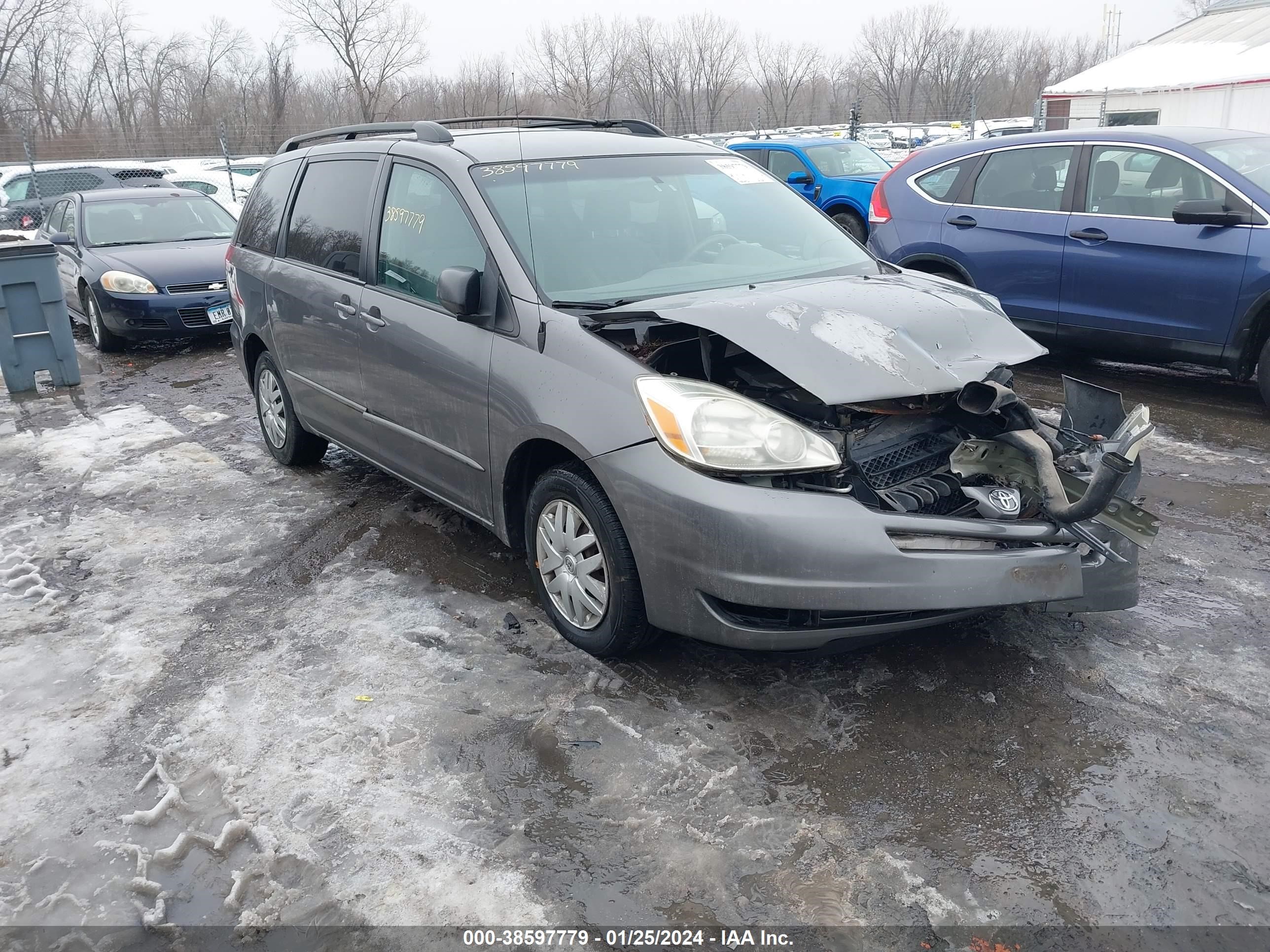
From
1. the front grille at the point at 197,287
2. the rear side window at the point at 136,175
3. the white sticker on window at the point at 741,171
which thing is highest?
the rear side window at the point at 136,175

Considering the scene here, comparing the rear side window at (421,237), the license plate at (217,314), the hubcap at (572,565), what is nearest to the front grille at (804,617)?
the hubcap at (572,565)

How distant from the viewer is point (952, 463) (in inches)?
132

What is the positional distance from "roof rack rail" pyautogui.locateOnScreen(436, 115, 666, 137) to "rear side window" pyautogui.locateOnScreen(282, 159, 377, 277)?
0.56m

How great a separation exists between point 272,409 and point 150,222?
6.14 metres

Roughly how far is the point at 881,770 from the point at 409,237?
2.95 metres

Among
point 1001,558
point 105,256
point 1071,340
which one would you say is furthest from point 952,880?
point 105,256

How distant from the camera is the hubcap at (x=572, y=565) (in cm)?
351

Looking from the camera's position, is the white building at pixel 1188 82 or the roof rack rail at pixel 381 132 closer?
the roof rack rail at pixel 381 132

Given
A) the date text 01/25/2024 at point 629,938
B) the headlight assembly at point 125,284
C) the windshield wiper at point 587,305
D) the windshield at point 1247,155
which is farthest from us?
the headlight assembly at point 125,284

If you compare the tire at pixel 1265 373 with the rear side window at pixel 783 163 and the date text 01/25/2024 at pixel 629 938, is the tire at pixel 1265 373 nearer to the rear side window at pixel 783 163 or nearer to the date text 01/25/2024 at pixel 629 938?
the date text 01/25/2024 at pixel 629 938

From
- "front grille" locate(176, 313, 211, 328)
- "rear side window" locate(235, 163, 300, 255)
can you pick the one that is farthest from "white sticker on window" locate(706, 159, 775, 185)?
"front grille" locate(176, 313, 211, 328)

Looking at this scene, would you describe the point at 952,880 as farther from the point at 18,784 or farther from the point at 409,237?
the point at 409,237

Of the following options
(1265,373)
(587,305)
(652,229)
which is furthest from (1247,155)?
(587,305)

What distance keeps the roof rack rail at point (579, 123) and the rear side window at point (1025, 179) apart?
3305mm
